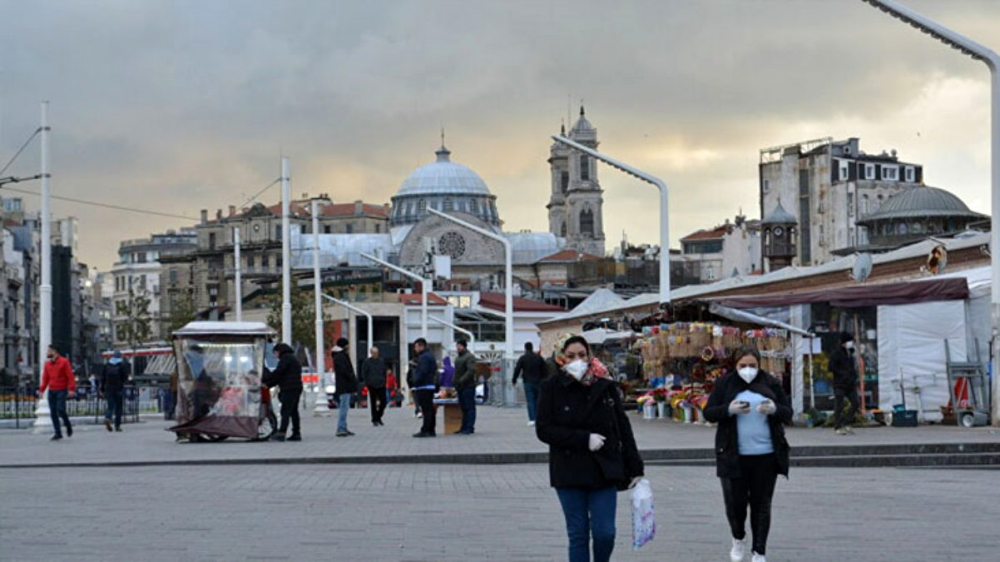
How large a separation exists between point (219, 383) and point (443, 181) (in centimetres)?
14942

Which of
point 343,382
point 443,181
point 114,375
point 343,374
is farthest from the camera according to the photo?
point 443,181

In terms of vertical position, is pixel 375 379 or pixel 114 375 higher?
pixel 114 375

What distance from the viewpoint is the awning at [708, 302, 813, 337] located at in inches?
1125

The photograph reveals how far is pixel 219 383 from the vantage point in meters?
27.7

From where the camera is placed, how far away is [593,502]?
9.59 m

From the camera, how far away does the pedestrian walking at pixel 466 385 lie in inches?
1141

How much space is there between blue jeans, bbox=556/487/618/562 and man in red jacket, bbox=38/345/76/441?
2068 cm

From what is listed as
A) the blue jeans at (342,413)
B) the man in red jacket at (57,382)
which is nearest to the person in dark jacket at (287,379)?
the blue jeans at (342,413)

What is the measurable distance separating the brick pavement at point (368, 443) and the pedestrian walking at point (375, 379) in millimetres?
1277

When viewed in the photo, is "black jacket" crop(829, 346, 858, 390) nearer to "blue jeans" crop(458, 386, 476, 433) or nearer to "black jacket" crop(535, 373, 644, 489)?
"blue jeans" crop(458, 386, 476, 433)

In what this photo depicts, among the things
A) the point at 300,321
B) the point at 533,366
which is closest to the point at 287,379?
the point at 533,366

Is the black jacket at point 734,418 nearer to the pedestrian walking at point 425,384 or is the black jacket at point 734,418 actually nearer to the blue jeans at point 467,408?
the pedestrian walking at point 425,384

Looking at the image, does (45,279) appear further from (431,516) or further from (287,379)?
(431,516)

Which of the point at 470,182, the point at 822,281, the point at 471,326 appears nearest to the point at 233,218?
the point at 470,182
